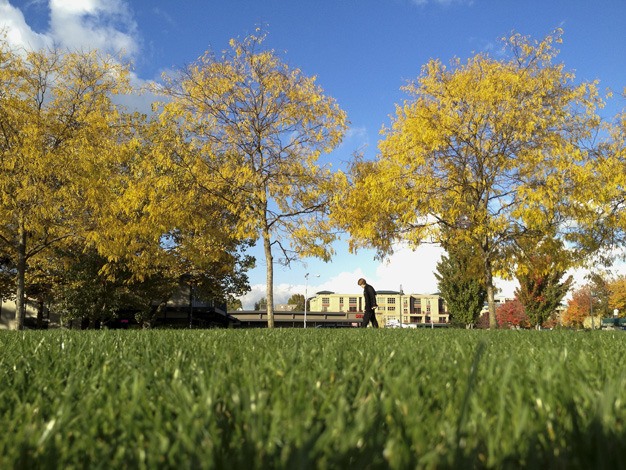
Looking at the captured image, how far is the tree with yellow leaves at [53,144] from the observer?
1438 cm

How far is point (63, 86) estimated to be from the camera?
639 inches

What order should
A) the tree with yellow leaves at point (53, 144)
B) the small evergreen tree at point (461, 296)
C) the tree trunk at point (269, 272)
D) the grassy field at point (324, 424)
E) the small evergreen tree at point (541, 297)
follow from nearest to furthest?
the grassy field at point (324, 424)
the tree with yellow leaves at point (53, 144)
the tree trunk at point (269, 272)
the small evergreen tree at point (541, 297)
the small evergreen tree at point (461, 296)

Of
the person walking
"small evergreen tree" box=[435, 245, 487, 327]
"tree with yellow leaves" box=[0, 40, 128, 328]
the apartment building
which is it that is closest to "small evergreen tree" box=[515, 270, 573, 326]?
"small evergreen tree" box=[435, 245, 487, 327]

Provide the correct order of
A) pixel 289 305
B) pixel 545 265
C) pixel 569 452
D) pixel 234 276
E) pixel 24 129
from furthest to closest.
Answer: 1. pixel 289 305
2. pixel 234 276
3. pixel 545 265
4. pixel 24 129
5. pixel 569 452

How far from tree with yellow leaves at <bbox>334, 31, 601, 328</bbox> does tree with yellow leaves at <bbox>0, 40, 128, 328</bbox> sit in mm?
7832

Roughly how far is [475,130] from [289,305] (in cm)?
15201

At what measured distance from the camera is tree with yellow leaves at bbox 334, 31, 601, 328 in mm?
15773

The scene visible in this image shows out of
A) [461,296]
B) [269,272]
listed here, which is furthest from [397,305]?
[269,272]

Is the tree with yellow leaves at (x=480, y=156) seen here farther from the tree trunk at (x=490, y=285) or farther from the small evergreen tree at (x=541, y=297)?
the small evergreen tree at (x=541, y=297)

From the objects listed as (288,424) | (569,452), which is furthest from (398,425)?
(569,452)

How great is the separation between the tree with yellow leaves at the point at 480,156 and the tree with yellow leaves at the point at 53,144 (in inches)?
308

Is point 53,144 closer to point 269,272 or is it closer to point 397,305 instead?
point 269,272

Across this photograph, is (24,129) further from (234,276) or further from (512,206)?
(234,276)

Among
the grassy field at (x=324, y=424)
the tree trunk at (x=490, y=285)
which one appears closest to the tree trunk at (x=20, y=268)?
the tree trunk at (x=490, y=285)
